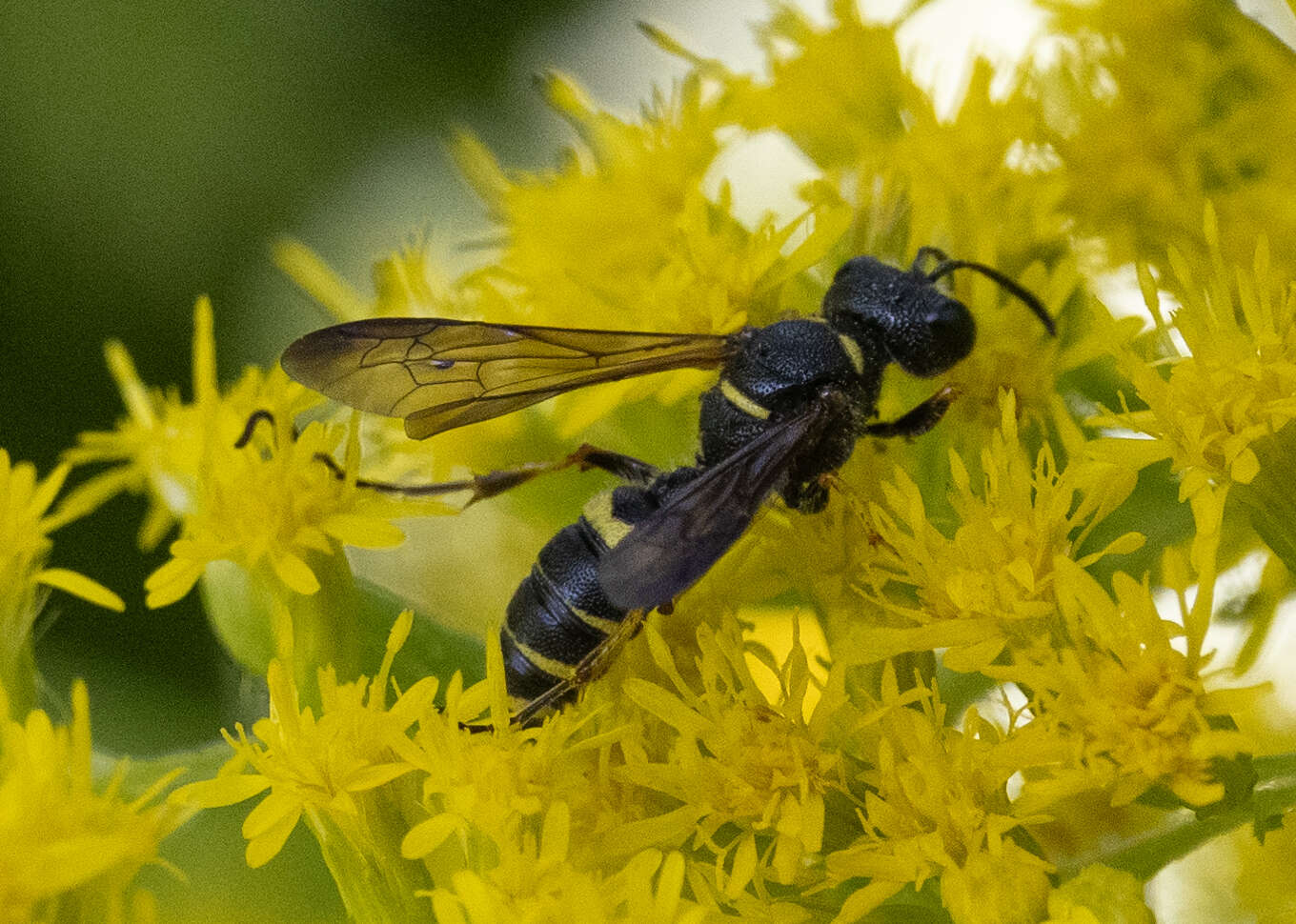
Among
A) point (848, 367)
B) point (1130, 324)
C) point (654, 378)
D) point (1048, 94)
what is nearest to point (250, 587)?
point (654, 378)

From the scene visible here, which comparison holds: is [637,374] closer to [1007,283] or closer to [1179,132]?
[1007,283]

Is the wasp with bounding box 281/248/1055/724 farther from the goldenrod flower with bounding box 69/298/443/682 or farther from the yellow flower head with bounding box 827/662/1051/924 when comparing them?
the yellow flower head with bounding box 827/662/1051/924

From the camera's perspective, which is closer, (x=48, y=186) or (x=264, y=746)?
(x=264, y=746)

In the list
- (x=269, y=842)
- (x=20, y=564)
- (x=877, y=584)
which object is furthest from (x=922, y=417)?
(x=20, y=564)

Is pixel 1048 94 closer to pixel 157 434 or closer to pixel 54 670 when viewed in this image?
pixel 157 434

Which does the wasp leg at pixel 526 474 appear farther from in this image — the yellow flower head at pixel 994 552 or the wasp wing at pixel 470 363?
the yellow flower head at pixel 994 552

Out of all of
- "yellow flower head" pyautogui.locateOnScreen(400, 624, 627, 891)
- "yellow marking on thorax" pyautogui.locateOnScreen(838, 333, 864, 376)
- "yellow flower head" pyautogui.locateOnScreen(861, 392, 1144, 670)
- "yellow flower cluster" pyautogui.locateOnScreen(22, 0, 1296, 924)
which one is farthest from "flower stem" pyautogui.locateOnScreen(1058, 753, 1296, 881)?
"yellow marking on thorax" pyautogui.locateOnScreen(838, 333, 864, 376)
